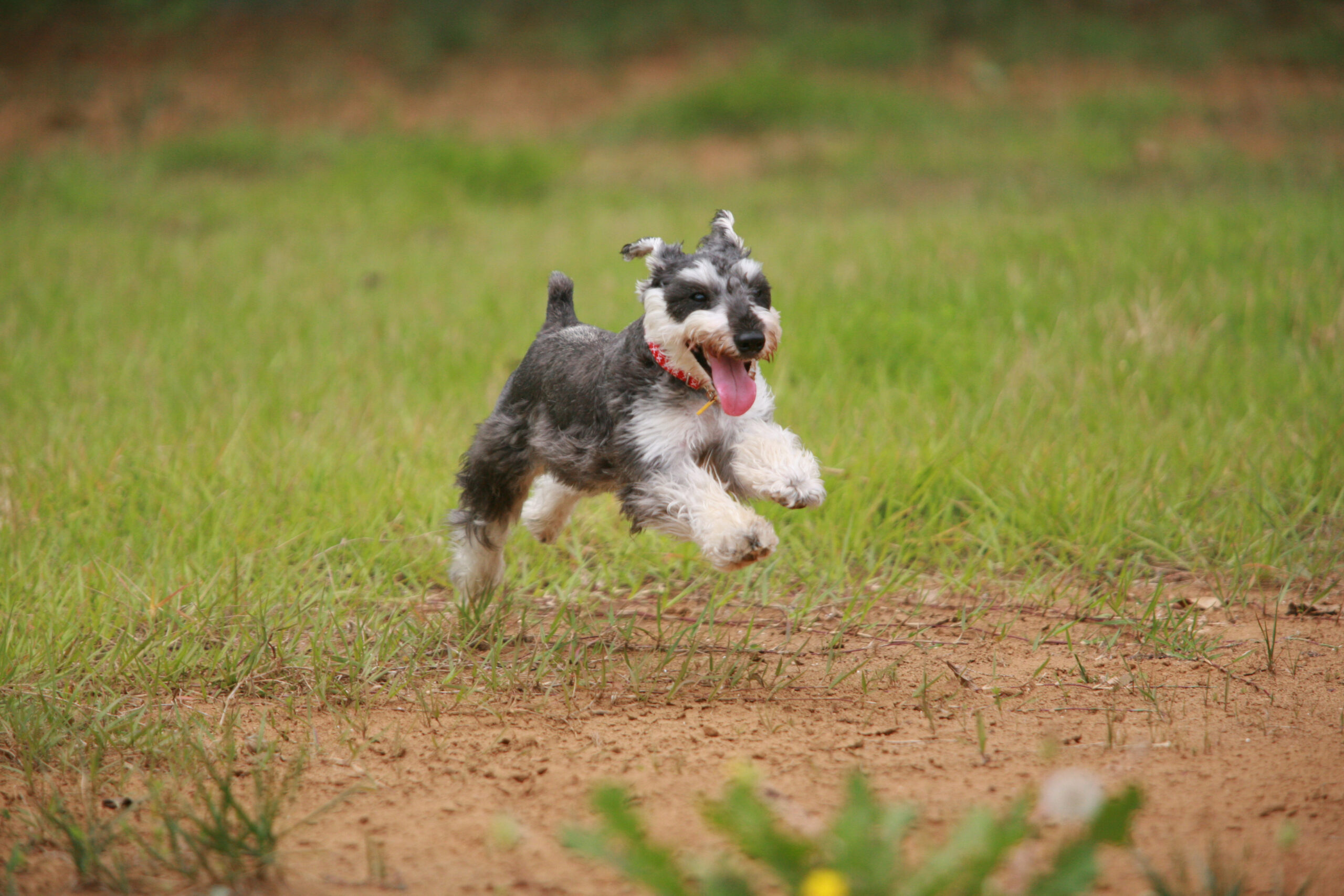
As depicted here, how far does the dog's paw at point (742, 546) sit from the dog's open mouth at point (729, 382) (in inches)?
14.3

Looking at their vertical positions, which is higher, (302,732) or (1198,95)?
(1198,95)

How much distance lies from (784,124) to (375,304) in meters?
8.57

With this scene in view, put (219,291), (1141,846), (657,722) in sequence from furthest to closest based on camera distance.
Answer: (219,291)
(657,722)
(1141,846)

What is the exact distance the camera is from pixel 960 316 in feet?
23.3

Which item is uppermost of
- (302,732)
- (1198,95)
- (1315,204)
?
(1198,95)

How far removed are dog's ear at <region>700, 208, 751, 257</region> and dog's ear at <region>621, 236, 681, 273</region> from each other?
0.33 feet

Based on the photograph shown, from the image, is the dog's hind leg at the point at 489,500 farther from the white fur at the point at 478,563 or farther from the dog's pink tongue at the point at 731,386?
the dog's pink tongue at the point at 731,386

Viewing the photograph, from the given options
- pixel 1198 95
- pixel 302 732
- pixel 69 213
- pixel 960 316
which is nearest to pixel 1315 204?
pixel 960 316

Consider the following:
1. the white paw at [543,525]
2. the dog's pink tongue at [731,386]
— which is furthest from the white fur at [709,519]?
the white paw at [543,525]

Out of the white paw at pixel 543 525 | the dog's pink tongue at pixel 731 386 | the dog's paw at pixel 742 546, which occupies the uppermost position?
the dog's pink tongue at pixel 731 386

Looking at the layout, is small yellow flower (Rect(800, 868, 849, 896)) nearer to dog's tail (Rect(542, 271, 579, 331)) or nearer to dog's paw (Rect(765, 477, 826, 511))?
dog's paw (Rect(765, 477, 826, 511))

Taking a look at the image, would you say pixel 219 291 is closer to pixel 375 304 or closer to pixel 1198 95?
pixel 375 304

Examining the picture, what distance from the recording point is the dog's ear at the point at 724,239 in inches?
142

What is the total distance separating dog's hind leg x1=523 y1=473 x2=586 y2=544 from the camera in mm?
4352
